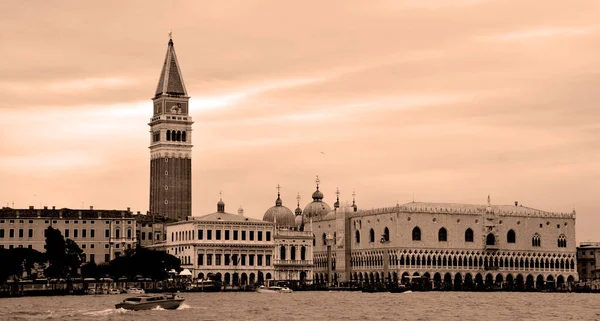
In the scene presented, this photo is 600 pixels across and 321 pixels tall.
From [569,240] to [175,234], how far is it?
53.6 m

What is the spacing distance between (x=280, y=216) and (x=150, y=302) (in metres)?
87.6

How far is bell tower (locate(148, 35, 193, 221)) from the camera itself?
169m

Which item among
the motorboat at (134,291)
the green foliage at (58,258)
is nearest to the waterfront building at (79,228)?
the green foliage at (58,258)

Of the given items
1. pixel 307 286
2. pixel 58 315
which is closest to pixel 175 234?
pixel 307 286

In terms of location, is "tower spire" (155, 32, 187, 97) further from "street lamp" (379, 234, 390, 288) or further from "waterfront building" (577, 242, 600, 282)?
"waterfront building" (577, 242, 600, 282)

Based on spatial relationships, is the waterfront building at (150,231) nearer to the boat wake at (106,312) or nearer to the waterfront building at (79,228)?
the waterfront building at (79,228)

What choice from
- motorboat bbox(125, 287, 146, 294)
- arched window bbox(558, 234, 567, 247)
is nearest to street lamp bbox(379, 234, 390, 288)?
arched window bbox(558, 234, 567, 247)

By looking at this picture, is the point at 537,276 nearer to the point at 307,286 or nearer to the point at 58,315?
the point at 307,286

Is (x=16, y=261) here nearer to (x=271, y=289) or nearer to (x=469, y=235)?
(x=271, y=289)

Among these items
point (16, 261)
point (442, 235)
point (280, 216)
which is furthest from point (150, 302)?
point (280, 216)

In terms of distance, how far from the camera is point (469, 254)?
165 metres

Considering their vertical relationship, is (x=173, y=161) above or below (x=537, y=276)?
above

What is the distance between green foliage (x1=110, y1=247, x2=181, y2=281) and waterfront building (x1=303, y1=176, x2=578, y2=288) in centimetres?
3561

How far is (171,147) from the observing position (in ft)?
562
